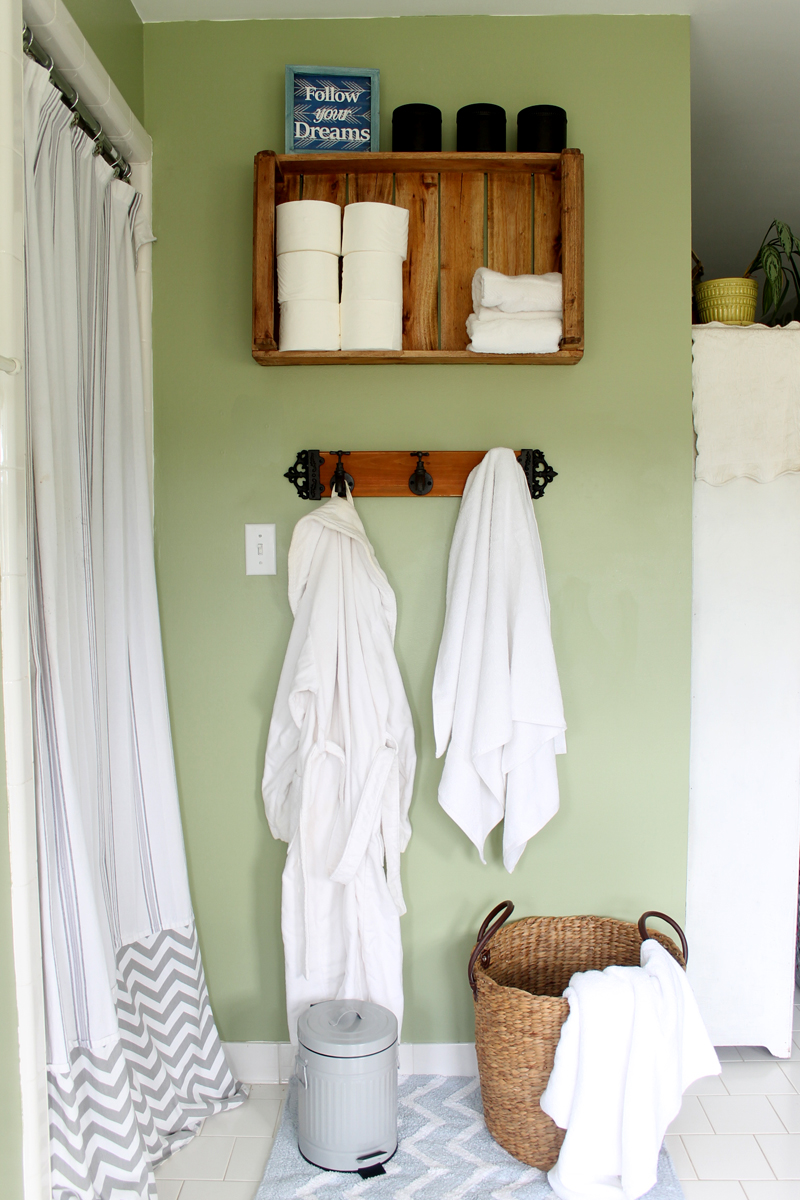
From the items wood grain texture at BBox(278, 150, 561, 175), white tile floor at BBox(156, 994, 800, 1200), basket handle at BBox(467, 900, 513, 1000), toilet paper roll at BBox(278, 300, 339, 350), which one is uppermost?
wood grain texture at BBox(278, 150, 561, 175)

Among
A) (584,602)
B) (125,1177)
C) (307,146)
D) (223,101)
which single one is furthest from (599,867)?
(223,101)

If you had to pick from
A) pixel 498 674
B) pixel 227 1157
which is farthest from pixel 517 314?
pixel 227 1157

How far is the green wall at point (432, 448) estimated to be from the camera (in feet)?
6.55

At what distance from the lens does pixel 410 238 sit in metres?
2.02

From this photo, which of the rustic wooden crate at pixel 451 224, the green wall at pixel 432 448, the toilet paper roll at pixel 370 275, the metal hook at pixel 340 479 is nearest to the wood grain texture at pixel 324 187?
the rustic wooden crate at pixel 451 224

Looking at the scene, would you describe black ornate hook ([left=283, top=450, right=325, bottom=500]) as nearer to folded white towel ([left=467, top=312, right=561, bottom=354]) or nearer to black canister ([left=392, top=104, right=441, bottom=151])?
folded white towel ([left=467, top=312, right=561, bottom=354])

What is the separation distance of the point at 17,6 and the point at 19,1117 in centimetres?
165

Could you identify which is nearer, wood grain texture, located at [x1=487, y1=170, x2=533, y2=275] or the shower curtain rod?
the shower curtain rod

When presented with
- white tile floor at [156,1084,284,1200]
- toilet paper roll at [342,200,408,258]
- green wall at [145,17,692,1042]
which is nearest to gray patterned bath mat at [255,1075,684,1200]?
white tile floor at [156,1084,284,1200]

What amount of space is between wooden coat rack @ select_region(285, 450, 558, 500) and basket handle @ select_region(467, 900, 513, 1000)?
933 millimetres

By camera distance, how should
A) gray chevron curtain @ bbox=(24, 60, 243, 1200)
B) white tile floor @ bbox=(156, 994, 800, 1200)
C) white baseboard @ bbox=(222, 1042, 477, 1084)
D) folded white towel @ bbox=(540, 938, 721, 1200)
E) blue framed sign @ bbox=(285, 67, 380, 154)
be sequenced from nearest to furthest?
gray chevron curtain @ bbox=(24, 60, 243, 1200)
folded white towel @ bbox=(540, 938, 721, 1200)
white tile floor @ bbox=(156, 994, 800, 1200)
blue framed sign @ bbox=(285, 67, 380, 154)
white baseboard @ bbox=(222, 1042, 477, 1084)

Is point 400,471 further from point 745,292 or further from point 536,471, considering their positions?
point 745,292

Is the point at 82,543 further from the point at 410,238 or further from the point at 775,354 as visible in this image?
the point at 775,354

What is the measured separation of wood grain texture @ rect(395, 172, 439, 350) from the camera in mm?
2014
